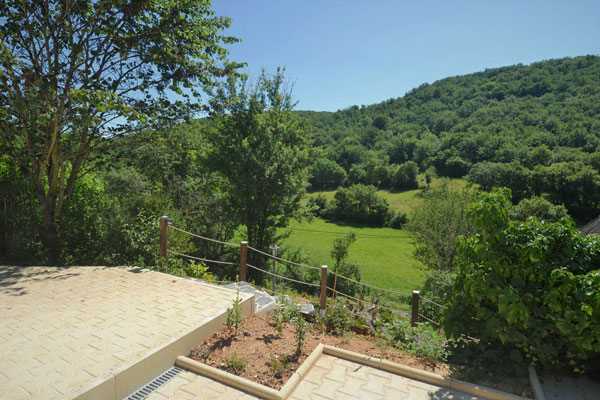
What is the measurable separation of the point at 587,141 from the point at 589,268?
63.1m

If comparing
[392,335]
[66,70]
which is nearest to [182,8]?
[66,70]

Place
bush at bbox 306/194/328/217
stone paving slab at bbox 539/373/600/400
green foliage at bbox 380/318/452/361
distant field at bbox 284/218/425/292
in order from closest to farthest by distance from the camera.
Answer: stone paving slab at bbox 539/373/600/400 → green foliage at bbox 380/318/452/361 → distant field at bbox 284/218/425/292 → bush at bbox 306/194/328/217

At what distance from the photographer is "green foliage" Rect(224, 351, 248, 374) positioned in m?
3.67

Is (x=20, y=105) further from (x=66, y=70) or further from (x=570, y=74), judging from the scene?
(x=570, y=74)

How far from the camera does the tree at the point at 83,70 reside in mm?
6641

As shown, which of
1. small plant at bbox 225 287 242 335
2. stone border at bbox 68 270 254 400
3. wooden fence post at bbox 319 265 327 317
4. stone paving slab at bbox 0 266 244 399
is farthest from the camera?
wooden fence post at bbox 319 265 327 317

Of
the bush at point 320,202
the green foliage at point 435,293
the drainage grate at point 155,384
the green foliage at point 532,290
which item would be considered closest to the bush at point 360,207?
the bush at point 320,202

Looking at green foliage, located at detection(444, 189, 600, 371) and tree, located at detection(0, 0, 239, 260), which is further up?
tree, located at detection(0, 0, 239, 260)

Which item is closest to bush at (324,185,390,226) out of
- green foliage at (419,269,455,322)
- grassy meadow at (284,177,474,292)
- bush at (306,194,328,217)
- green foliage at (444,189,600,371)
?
bush at (306,194,328,217)

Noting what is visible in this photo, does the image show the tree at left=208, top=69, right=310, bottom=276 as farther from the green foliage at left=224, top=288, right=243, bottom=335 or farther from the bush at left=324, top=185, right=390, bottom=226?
the bush at left=324, top=185, right=390, bottom=226

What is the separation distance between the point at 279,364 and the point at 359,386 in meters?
0.91

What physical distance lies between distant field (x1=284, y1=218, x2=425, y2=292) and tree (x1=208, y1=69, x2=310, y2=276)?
13.8 ft

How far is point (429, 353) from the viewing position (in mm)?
4270

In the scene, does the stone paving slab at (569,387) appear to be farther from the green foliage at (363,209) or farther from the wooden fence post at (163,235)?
the green foliage at (363,209)
